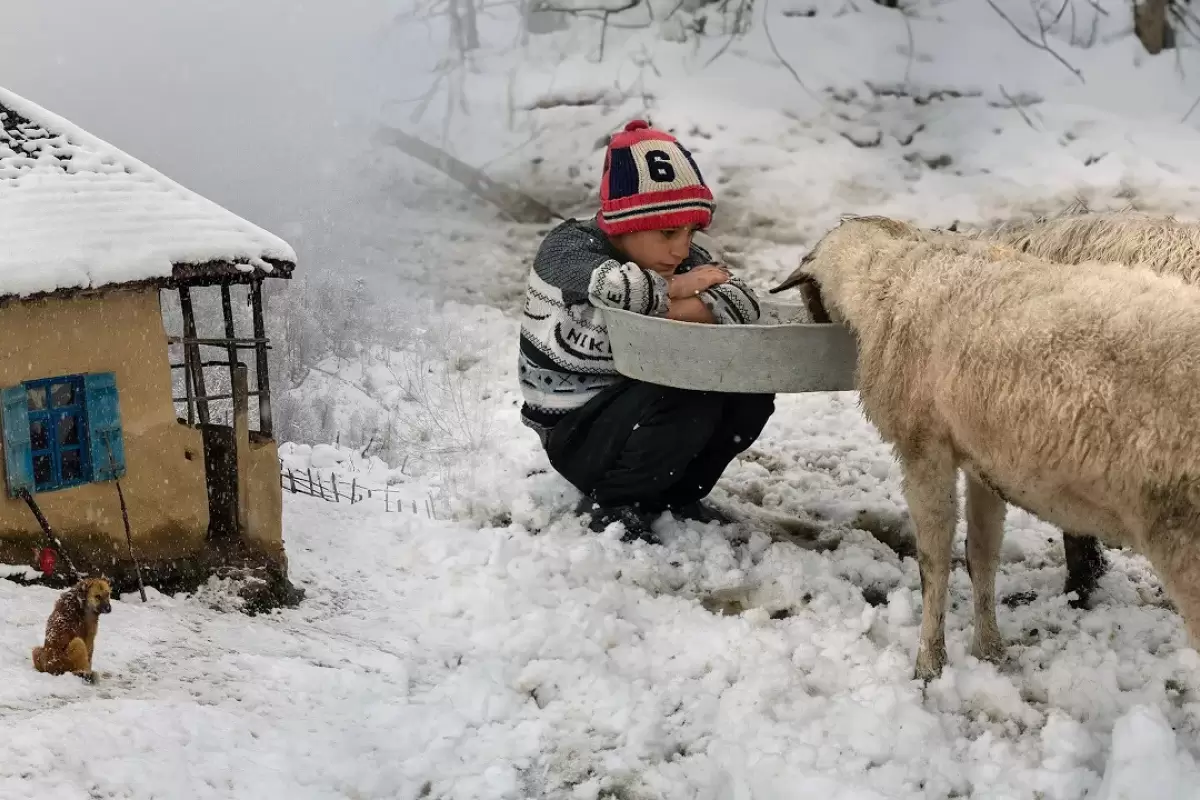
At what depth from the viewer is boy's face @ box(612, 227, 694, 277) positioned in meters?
4.32

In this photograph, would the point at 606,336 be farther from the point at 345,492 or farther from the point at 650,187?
the point at 345,492

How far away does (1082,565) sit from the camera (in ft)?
12.7

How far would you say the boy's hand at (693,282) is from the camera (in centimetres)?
420

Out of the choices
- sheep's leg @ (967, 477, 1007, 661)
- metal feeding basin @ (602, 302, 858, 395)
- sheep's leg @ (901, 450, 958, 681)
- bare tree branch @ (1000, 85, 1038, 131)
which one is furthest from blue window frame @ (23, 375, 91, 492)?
bare tree branch @ (1000, 85, 1038, 131)

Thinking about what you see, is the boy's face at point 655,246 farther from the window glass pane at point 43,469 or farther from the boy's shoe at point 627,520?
the window glass pane at point 43,469

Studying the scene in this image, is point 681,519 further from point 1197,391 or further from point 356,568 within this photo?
point 1197,391

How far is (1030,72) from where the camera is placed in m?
9.95

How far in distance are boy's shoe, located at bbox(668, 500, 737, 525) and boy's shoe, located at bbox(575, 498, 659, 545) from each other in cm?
15

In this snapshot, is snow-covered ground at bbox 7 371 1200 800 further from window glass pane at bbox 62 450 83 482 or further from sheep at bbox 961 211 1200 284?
sheep at bbox 961 211 1200 284

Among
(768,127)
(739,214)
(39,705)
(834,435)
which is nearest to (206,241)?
(39,705)

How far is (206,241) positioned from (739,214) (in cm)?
613

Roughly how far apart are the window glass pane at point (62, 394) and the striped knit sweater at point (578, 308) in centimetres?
179

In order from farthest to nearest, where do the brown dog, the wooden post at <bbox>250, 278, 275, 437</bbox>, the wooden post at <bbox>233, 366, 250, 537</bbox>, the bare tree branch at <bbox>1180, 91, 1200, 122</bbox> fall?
the bare tree branch at <bbox>1180, 91, 1200, 122</bbox>, the wooden post at <bbox>250, 278, 275, 437</bbox>, the wooden post at <bbox>233, 366, 250, 537</bbox>, the brown dog

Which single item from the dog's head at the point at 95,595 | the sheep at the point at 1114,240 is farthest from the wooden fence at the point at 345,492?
the sheep at the point at 1114,240
